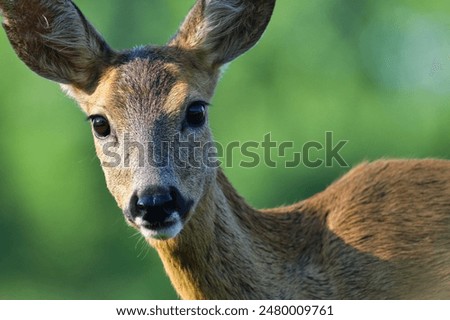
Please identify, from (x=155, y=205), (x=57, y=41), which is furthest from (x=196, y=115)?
(x=57, y=41)

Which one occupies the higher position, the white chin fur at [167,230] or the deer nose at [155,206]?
the deer nose at [155,206]

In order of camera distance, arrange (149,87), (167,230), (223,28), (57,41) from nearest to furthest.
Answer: (167,230) < (149,87) < (57,41) < (223,28)

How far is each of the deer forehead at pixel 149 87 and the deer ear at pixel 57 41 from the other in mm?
149

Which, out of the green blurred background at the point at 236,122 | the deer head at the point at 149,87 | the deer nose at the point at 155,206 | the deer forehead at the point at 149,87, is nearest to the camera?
the deer nose at the point at 155,206

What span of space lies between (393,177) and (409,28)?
3872mm

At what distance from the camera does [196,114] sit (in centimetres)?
592

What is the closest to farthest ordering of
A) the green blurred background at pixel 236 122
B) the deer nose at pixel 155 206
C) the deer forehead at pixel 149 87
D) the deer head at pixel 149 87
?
the deer nose at pixel 155 206
the deer head at pixel 149 87
the deer forehead at pixel 149 87
the green blurred background at pixel 236 122

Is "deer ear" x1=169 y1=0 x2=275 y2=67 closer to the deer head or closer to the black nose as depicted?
the deer head

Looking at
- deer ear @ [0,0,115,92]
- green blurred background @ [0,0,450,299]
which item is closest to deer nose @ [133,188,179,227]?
deer ear @ [0,0,115,92]

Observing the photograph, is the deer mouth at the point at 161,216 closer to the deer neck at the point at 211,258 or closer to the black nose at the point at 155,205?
the black nose at the point at 155,205

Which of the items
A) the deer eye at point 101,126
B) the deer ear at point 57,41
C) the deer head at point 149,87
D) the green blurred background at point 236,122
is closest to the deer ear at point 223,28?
the deer head at point 149,87

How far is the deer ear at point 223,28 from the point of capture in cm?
637

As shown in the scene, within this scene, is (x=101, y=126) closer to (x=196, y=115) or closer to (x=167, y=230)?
(x=196, y=115)

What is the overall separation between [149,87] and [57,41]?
2.75ft
